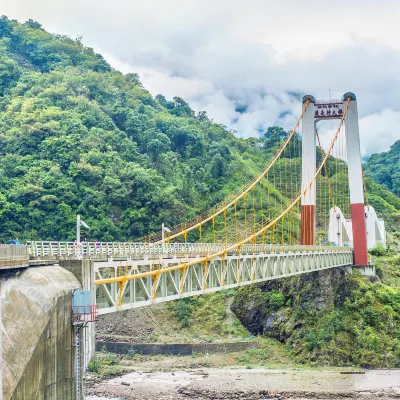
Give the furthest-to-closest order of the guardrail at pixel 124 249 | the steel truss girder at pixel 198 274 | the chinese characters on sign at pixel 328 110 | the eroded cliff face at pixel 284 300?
the chinese characters on sign at pixel 328 110
the eroded cliff face at pixel 284 300
the steel truss girder at pixel 198 274
the guardrail at pixel 124 249

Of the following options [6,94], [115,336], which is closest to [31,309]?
[115,336]

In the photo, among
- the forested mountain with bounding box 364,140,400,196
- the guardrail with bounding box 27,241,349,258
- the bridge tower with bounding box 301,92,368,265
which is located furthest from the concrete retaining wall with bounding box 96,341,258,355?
the forested mountain with bounding box 364,140,400,196

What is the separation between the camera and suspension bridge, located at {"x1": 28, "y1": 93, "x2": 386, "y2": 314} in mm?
25016

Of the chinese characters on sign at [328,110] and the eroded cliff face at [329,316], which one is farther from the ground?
the chinese characters on sign at [328,110]

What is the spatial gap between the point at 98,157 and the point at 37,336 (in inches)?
1596

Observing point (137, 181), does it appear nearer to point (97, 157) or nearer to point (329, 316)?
point (97, 157)

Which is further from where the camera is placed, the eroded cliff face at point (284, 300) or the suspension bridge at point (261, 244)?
the eroded cliff face at point (284, 300)

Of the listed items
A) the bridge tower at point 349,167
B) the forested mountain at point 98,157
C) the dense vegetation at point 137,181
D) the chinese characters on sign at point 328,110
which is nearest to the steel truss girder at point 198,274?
the bridge tower at point 349,167

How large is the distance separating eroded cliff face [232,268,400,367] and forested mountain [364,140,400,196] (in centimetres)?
5281

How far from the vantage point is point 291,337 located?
43875 millimetres

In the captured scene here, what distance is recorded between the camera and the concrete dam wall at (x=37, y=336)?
17.8 m

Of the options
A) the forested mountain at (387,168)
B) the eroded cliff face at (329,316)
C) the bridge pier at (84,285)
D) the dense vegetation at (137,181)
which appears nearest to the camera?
the bridge pier at (84,285)

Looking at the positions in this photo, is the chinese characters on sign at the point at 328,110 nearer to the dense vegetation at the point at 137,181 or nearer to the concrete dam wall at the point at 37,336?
the dense vegetation at the point at 137,181

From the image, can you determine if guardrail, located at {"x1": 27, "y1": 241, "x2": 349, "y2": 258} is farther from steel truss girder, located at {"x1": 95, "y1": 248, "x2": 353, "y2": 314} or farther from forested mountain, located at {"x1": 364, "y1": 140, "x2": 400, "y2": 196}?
forested mountain, located at {"x1": 364, "y1": 140, "x2": 400, "y2": 196}
